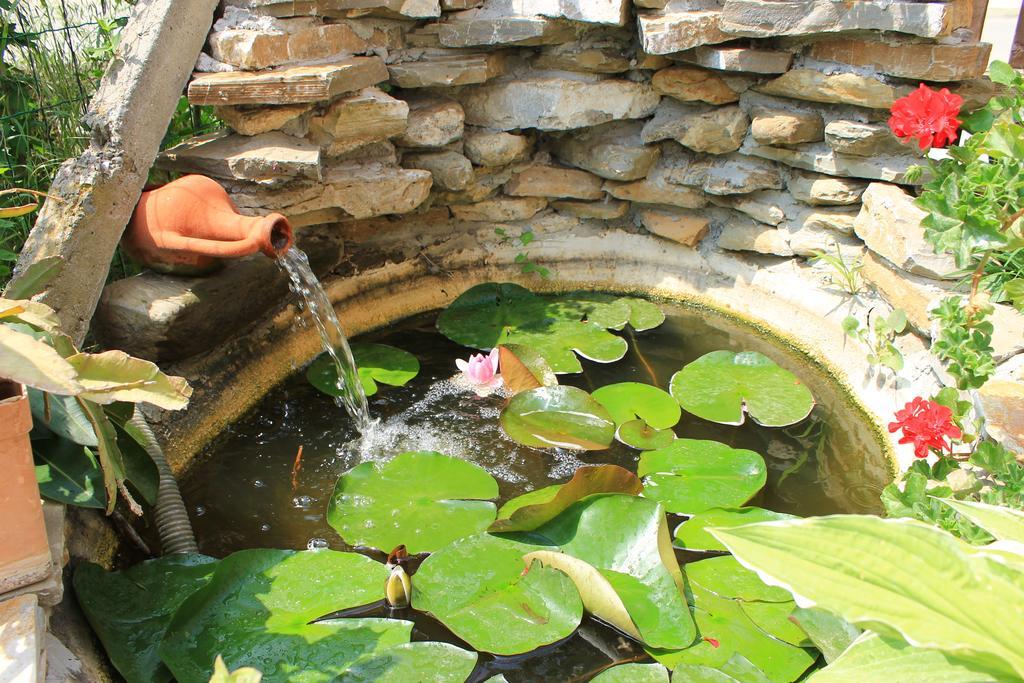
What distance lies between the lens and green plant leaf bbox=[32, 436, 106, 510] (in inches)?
63.7

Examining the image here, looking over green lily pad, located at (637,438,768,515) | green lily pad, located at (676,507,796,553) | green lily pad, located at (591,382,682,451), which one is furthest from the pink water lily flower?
green lily pad, located at (676,507,796,553)

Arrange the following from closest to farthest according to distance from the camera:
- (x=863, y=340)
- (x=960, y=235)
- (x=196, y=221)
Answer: (x=960, y=235)
(x=196, y=221)
(x=863, y=340)

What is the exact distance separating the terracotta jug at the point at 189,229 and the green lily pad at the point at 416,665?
46.0 inches

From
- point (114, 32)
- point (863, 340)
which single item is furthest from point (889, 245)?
point (114, 32)

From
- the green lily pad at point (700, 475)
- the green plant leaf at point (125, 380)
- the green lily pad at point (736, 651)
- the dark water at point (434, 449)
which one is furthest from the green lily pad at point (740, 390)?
the green plant leaf at point (125, 380)

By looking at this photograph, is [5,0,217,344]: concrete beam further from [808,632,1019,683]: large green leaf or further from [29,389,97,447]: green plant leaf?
[808,632,1019,683]: large green leaf

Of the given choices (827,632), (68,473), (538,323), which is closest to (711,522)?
(827,632)

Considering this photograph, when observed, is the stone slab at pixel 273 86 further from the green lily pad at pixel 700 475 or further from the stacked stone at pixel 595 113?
the green lily pad at pixel 700 475

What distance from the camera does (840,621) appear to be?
1.69m

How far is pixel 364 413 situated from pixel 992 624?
181cm

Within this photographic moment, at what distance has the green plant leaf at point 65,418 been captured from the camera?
5.31ft

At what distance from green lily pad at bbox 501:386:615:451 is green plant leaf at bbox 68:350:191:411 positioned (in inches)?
47.6

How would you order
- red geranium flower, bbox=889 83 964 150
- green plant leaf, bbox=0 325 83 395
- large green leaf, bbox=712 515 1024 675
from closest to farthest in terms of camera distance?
large green leaf, bbox=712 515 1024 675, green plant leaf, bbox=0 325 83 395, red geranium flower, bbox=889 83 964 150

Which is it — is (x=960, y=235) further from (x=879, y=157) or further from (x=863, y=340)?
(x=879, y=157)
